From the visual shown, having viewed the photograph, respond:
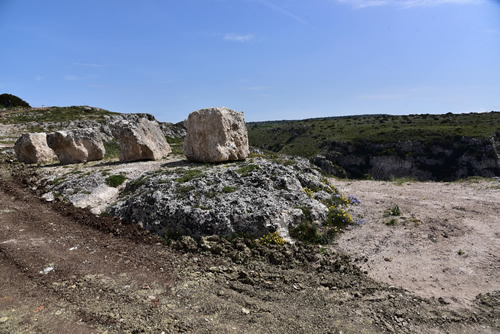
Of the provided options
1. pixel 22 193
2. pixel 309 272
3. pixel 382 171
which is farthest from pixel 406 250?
pixel 382 171

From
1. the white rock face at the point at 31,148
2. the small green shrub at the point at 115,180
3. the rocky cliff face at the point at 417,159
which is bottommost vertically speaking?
the rocky cliff face at the point at 417,159

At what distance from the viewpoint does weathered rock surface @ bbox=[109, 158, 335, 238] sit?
442 inches

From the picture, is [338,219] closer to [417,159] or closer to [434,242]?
[434,242]

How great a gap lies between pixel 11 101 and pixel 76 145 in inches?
2624

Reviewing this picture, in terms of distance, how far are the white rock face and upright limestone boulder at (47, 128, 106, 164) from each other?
252cm

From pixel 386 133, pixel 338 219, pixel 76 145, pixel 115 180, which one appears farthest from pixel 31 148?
pixel 386 133

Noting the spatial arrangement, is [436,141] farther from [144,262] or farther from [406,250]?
[144,262]

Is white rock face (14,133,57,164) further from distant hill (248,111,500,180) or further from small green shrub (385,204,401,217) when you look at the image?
distant hill (248,111,500,180)

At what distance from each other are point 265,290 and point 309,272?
5.65ft

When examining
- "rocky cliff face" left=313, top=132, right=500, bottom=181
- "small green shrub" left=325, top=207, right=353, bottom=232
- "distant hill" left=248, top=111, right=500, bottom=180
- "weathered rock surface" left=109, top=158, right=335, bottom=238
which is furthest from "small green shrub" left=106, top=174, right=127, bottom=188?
"rocky cliff face" left=313, top=132, right=500, bottom=181

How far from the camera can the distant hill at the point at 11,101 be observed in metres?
69.4

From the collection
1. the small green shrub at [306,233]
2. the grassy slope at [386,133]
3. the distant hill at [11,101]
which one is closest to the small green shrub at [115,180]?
the small green shrub at [306,233]

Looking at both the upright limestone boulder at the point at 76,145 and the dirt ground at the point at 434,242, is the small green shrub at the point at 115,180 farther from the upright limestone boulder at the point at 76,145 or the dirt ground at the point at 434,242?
the dirt ground at the point at 434,242

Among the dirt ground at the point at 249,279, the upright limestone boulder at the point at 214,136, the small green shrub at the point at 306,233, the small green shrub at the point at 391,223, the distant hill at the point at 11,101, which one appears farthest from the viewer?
the distant hill at the point at 11,101
